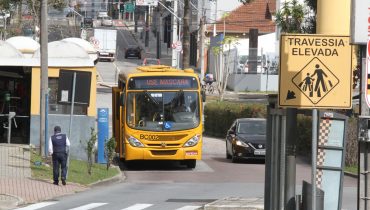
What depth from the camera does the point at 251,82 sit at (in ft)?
243

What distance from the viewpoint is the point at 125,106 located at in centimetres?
2841

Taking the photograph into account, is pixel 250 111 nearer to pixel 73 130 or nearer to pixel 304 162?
pixel 304 162

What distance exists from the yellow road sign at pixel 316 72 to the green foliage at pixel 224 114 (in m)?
27.6

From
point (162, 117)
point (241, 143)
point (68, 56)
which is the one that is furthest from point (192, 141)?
point (68, 56)

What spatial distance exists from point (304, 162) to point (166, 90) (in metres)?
6.68

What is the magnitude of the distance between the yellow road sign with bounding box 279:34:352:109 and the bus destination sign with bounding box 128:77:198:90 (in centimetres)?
1641

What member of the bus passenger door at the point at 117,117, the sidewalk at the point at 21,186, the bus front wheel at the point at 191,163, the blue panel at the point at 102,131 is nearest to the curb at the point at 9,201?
the sidewalk at the point at 21,186

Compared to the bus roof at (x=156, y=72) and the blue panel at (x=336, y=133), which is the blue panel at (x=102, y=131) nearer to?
the bus roof at (x=156, y=72)

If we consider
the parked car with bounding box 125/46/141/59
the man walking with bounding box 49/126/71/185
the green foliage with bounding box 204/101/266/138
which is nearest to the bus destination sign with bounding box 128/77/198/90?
the man walking with bounding box 49/126/71/185

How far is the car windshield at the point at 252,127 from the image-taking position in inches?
1257

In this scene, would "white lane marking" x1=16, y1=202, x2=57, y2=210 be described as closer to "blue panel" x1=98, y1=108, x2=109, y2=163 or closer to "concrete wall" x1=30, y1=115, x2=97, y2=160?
"concrete wall" x1=30, y1=115, x2=97, y2=160

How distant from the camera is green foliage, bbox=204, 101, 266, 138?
40.4 m

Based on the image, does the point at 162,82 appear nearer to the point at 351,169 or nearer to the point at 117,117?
the point at 117,117

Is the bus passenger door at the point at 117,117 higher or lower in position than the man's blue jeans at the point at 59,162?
higher
